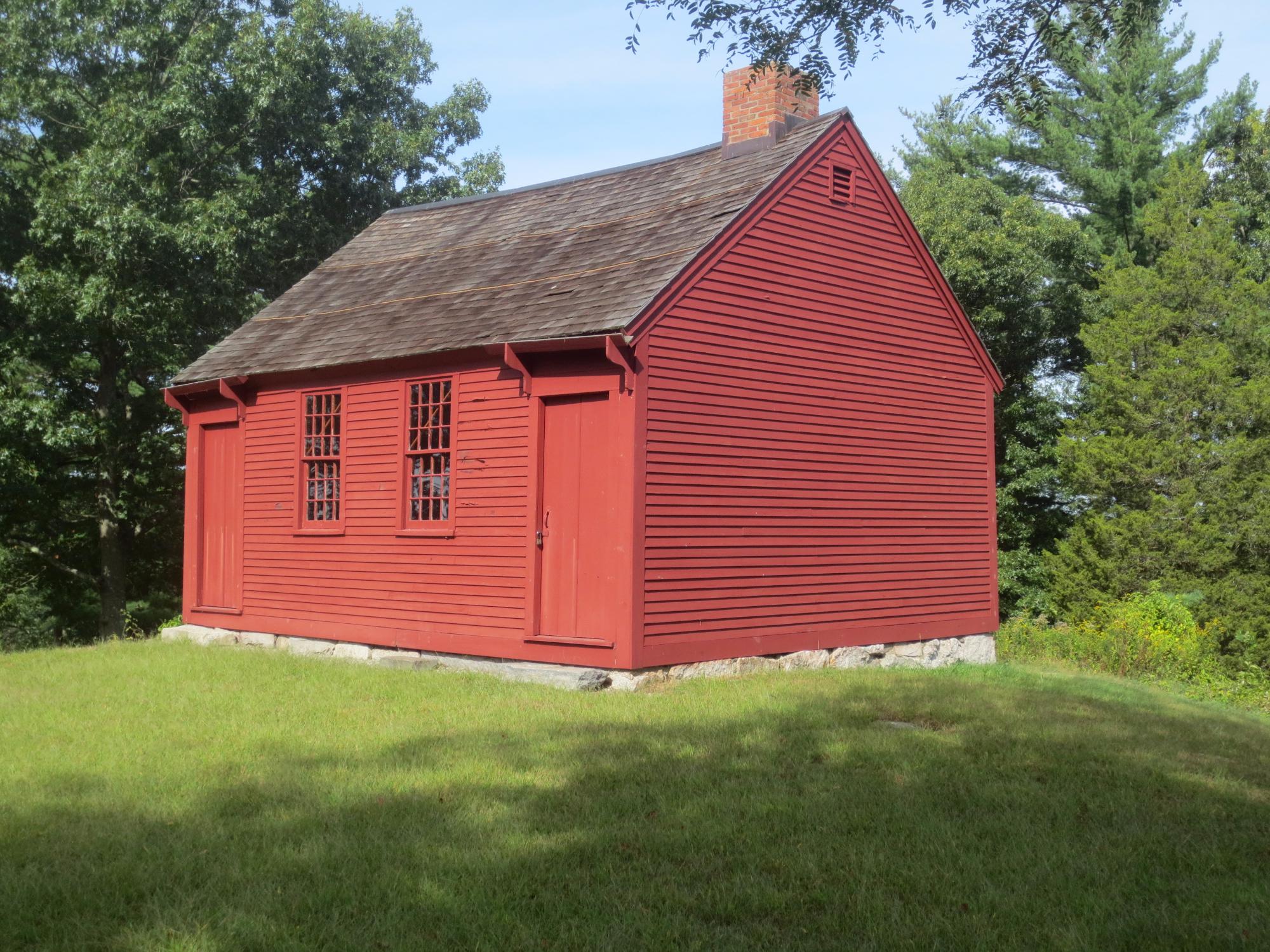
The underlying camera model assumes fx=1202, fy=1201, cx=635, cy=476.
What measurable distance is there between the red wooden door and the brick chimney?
15.6ft

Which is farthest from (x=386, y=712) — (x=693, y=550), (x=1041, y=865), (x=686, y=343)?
(x=1041, y=865)

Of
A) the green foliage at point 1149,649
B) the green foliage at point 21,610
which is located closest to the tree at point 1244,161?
the green foliage at point 1149,649

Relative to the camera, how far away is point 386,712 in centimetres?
988

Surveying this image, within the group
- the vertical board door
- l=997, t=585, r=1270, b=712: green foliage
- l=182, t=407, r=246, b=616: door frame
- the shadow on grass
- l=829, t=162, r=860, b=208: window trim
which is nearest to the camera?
the shadow on grass

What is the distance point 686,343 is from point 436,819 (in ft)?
21.7

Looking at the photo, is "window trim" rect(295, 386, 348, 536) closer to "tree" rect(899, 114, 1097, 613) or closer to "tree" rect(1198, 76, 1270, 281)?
"tree" rect(899, 114, 1097, 613)

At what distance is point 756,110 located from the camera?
14.8 m

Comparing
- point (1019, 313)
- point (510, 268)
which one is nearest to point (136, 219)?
point (510, 268)

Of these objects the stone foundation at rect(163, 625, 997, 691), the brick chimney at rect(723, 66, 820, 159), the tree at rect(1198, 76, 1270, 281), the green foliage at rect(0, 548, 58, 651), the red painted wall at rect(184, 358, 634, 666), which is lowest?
the green foliage at rect(0, 548, 58, 651)

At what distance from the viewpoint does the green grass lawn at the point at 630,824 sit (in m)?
4.98

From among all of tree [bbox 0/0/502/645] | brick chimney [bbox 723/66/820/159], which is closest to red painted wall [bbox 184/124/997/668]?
brick chimney [bbox 723/66/820/159]

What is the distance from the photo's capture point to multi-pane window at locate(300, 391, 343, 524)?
14.9m

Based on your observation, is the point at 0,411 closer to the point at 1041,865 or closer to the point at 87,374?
the point at 87,374

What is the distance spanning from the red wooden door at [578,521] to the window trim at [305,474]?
11.5ft
